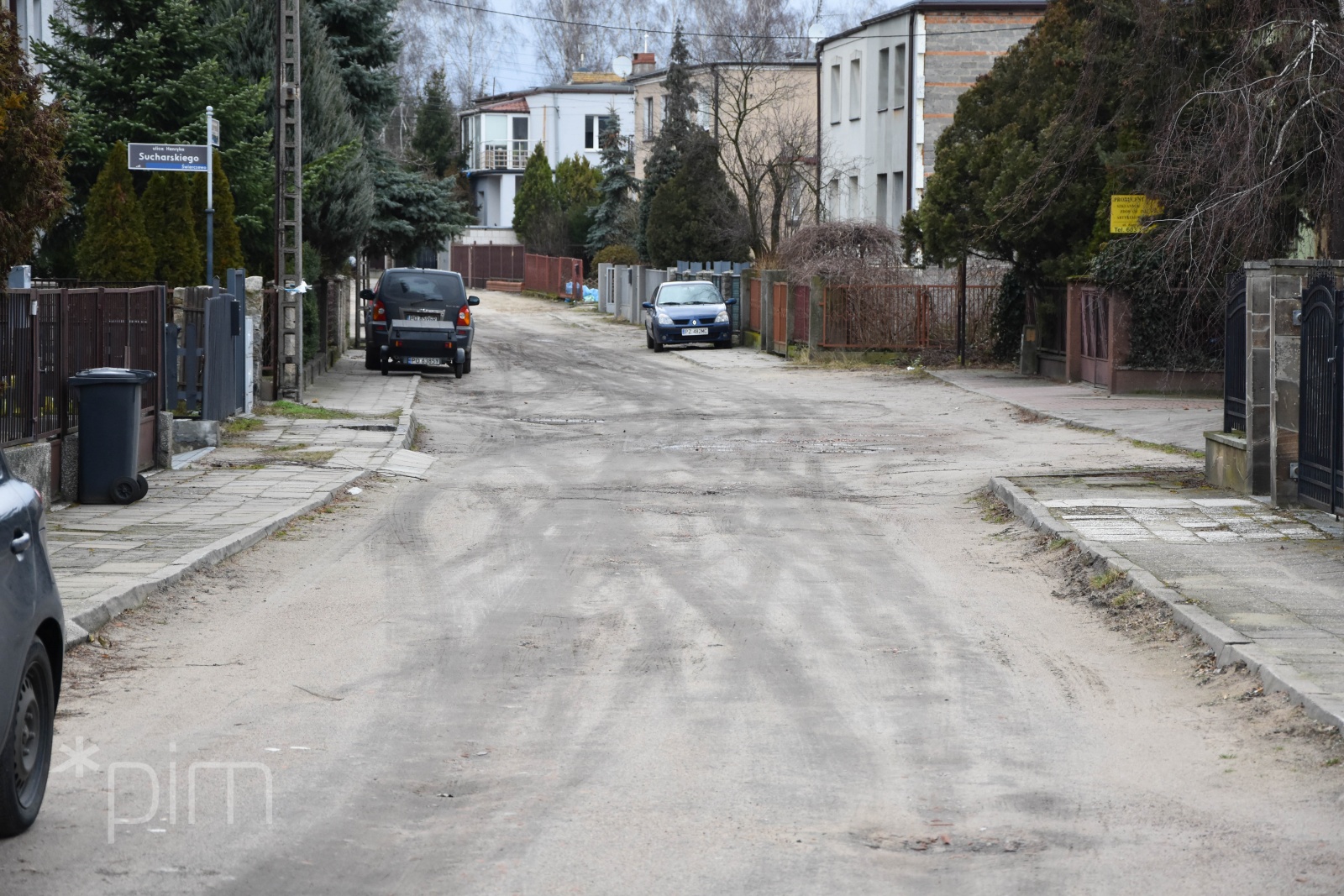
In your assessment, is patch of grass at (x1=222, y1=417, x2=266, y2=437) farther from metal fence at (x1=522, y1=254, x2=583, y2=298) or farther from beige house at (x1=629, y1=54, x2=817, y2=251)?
metal fence at (x1=522, y1=254, x2=583, y2=298)

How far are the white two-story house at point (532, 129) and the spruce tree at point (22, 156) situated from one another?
79.8 m

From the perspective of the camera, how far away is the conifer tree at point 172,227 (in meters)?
22.5

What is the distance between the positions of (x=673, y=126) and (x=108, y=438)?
48608 mm

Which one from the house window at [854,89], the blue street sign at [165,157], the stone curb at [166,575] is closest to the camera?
the stone curb at [166,575]

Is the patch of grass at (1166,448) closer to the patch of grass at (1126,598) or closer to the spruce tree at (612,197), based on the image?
the patch of grass at (1126,598)

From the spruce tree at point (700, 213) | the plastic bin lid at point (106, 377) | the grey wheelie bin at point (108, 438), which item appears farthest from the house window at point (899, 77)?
the grey wheelie bin at point (108, 438)

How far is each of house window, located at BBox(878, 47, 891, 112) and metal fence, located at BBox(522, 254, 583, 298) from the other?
2383cm

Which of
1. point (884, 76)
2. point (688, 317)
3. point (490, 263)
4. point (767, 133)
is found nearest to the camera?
point (688, 317)

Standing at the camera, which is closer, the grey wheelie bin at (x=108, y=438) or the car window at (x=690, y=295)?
the grey wheelie bin at (x=108, y=438)

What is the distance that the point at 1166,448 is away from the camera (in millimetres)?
19219

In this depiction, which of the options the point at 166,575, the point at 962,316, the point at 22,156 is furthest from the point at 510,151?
the point at 166,575

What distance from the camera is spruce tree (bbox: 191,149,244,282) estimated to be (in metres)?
23.2

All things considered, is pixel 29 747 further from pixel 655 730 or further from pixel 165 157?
pixel 165 157

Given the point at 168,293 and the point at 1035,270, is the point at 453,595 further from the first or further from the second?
the point at 1035,270
